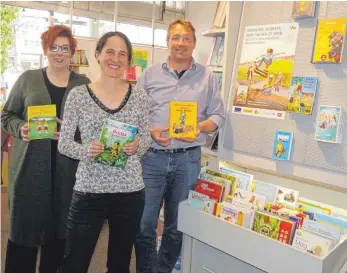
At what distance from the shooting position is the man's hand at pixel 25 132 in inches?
73.5

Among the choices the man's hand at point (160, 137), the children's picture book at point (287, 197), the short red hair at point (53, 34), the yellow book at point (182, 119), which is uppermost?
the short red hair at point (53, 34)

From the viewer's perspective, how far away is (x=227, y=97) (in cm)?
246

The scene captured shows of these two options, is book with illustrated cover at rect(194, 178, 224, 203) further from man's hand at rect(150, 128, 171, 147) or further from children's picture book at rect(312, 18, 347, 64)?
children's picture book at rect(312, 18, 347, 64)

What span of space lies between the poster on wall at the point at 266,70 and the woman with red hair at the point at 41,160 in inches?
41.3

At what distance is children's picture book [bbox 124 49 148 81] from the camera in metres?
4.97

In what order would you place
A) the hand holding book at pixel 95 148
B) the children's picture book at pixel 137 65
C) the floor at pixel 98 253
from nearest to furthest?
1. the hand holding book at pixel 95 148
2. the floor at pixel 98 253
3. the children's picture book at pixel 137 65

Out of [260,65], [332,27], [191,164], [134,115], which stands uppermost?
[332,27]

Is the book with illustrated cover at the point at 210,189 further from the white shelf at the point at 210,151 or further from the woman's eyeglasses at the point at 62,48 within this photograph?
the woman's eyeglasses at the point at 62,48

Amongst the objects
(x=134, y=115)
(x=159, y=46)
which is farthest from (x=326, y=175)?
(x=159, y=46)

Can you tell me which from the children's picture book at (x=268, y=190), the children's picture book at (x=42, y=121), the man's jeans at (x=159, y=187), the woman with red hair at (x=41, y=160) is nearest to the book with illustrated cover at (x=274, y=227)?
the children's picture book at (x=268, y=190)

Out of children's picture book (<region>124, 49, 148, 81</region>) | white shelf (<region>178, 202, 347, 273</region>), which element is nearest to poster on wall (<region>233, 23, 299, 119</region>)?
white shelf (<region>178, 202, 347, 273</region>)

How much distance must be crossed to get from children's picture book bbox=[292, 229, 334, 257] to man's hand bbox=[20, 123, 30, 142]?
4.87 ft

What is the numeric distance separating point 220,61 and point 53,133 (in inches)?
58.0

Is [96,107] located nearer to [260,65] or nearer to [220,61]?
[260,65]
